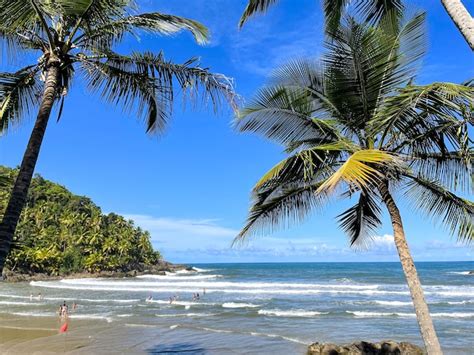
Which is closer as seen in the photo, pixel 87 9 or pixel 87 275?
pixel 87 9

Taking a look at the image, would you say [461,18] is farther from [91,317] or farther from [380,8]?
[91,317]

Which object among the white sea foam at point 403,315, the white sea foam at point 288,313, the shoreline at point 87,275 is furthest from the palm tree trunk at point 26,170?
the shoreline at point 87,275

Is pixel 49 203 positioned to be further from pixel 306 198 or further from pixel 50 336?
pixel 306 198

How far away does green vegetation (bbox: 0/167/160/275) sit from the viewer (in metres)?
66.3

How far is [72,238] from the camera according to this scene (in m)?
74.1

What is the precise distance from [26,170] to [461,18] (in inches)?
172

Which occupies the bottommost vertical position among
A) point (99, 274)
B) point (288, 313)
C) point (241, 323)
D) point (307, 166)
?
point (241, 323)

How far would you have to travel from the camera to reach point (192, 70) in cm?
573

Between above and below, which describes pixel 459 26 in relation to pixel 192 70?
below

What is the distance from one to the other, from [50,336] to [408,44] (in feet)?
58.3

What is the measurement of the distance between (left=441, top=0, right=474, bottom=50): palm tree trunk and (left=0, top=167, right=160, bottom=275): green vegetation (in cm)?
6477

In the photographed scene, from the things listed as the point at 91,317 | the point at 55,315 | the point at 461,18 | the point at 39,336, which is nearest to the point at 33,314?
the point at 55,315

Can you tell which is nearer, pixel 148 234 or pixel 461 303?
pixel 461 303

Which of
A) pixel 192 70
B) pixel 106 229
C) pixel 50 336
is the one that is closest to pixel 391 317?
pixel 50 336
